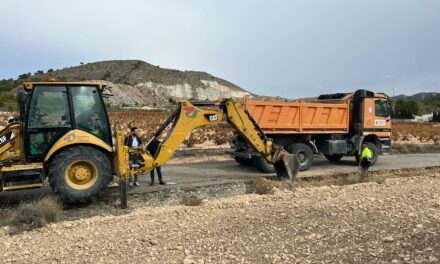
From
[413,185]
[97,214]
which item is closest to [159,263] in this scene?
[97,214]

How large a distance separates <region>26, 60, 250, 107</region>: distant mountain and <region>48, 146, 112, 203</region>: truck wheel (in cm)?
6902

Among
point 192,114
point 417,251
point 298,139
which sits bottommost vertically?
point 417,251

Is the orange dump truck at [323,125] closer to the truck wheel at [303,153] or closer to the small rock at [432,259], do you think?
the truck wheel at [303,153]

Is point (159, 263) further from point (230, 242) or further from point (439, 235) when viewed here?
point (439, 235)

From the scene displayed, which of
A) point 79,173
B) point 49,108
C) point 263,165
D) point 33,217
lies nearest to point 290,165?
point 263,165

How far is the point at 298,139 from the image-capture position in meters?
14.2

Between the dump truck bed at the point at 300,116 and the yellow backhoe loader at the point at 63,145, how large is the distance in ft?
17.8

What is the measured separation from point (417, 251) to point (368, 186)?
4710 mm

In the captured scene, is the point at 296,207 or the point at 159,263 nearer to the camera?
the point at 159,263

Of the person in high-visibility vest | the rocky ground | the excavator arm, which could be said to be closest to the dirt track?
the person in high-visibility vest

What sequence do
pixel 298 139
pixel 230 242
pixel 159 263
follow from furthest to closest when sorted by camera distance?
pixel 298 139 → pixel 230 242 → pixel 159 263

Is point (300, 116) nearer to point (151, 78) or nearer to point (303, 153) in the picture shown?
point (303, 153)

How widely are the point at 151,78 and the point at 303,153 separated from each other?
8584 cm

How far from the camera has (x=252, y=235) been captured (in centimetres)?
590
